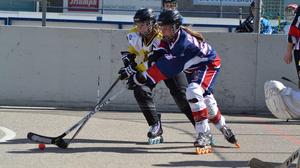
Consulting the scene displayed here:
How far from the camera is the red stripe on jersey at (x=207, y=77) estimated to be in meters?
7.10

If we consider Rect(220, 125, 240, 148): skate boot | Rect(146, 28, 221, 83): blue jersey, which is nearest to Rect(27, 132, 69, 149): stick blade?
Rect(146, 28, 221, 83): blue jersey

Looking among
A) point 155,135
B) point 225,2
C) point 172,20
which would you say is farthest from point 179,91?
point 225,2

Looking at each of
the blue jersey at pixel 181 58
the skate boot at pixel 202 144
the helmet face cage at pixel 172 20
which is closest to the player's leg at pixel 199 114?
the skate boot at pixel 202 144

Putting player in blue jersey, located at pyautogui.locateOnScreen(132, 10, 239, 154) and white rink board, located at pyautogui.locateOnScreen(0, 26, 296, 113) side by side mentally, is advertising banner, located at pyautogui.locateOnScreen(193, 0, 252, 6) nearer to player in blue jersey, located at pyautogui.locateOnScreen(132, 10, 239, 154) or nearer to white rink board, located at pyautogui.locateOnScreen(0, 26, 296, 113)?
white rink board, located at pyautogui.locateOnScreen(0, 26, 296, 113)

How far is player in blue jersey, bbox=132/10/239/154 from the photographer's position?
6.75 metres

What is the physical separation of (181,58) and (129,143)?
1331mm

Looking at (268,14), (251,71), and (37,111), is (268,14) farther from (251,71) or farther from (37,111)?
(37,111)

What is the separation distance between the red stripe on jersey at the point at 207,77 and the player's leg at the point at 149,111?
0.76m

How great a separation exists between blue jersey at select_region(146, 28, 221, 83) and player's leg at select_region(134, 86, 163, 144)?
1.90ft

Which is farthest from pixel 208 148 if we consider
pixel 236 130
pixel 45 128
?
pixel 45 128

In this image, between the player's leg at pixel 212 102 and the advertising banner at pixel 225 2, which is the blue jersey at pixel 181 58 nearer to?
the player's leg at pixel 212 102

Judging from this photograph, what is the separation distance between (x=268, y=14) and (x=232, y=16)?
65.1 inches

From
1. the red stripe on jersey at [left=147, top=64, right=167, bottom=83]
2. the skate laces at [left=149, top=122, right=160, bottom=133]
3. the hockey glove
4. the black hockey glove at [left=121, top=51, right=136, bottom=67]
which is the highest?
the black hockey glove at [left=121, top=51, right=136, bottom=67]

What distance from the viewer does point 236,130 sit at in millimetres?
8805
